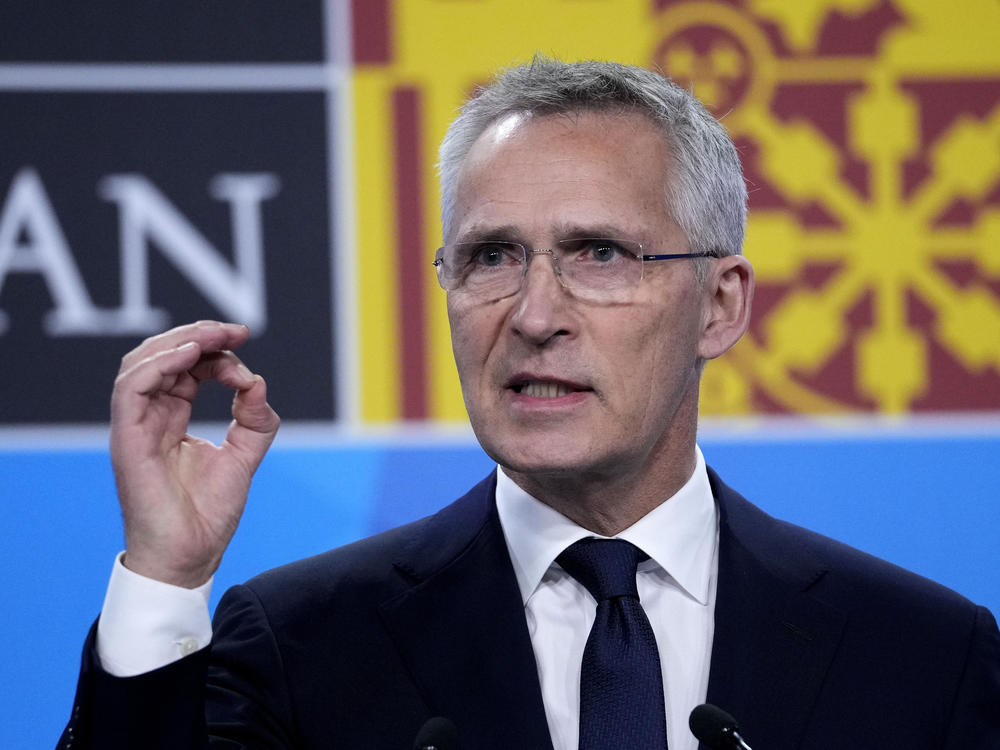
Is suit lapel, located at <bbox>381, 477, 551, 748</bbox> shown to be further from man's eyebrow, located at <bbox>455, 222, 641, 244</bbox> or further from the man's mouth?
man's eyebrow, located at <bbox>455, 222, 641, 244</bbox>

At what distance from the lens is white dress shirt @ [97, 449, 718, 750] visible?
1737 millimetres

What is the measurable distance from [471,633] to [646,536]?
29 cm

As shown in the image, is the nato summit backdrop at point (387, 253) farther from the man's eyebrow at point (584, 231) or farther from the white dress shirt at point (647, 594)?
the man's eyebrow at point (584, 231)

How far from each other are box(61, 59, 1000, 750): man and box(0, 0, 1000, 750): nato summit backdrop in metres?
0.99

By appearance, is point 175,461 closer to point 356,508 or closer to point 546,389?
point 546,389

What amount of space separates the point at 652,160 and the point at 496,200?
0.24 metres

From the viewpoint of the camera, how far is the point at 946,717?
Answer: 1764 mm

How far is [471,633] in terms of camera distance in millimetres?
1757

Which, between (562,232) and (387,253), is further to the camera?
(387,253)

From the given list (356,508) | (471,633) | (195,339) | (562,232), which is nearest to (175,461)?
(195,339)

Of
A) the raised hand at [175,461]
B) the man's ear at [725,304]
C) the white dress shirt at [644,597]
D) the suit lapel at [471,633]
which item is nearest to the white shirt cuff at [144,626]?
the raised hand at [175,461]

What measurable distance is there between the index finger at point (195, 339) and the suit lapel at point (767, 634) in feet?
2.55

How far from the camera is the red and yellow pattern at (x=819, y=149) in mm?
2959

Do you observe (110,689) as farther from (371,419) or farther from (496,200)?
(371,419)
